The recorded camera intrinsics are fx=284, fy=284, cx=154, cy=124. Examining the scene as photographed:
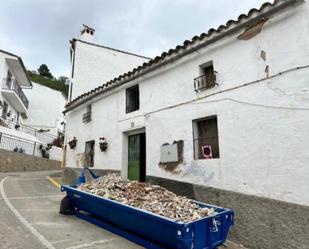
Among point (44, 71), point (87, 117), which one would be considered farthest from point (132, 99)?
point (44, 71)

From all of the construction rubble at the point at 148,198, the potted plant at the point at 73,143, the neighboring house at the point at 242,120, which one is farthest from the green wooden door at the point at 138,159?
the potted plant at the point at 73,143

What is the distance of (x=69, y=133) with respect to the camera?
14125mm

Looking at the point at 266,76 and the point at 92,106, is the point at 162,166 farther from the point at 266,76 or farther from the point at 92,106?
the point at 92,106

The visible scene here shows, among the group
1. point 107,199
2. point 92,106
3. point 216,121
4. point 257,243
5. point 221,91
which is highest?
point 92,106

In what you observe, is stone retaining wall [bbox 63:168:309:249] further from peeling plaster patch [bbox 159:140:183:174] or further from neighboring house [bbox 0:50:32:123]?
neighboring house [bbox 0:50:32:123]

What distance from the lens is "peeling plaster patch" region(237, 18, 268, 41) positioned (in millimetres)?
6375

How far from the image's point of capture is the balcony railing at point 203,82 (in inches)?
292

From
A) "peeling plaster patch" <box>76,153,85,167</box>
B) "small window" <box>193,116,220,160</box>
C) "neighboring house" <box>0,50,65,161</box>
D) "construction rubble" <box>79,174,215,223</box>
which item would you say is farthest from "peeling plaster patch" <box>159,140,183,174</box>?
"neighboring house" <box>0,50,65,161</box>

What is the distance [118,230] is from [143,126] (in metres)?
4.10

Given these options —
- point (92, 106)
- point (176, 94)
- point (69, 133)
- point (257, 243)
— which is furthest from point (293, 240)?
point (69, 133)

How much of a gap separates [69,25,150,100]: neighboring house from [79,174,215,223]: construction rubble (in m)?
9.53

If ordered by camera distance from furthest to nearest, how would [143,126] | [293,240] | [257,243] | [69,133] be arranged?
1. [69,133]
2. [143,126]
3. [257,243]
4. [293,240]

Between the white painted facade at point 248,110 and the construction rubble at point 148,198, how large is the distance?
1389 mm

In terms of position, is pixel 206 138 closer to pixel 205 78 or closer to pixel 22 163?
pixel 205 78
